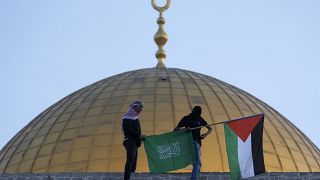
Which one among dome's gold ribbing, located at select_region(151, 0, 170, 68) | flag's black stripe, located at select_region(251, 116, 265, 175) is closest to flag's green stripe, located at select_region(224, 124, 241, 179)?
flag's black stripe, located at select_region(251, 116, 265, 175)

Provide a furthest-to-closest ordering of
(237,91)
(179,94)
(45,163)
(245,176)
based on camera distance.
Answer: (237,91) < (179,94) < (45,163) < (245,176)

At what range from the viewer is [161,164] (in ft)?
44.3

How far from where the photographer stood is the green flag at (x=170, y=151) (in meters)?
13.4

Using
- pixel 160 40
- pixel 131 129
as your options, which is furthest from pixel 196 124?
pixel 160 40

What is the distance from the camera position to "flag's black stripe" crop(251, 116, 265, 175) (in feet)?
43.0

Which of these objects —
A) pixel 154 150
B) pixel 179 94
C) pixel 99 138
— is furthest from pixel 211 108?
pixel 154 150

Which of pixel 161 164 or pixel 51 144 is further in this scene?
pixel 51 144

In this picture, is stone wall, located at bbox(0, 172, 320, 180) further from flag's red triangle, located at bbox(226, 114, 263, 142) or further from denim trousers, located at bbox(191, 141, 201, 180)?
flag's red triangle, located at bbox(226, 114, 263, 142)

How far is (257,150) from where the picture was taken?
533 inches

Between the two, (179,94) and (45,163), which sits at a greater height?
(179,94)

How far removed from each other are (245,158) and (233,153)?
301mm

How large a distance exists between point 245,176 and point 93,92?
32.2 ft

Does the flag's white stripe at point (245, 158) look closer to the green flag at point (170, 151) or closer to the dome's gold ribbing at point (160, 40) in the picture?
the green flag at point (170, 151)

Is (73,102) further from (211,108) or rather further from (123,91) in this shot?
(211,108)
